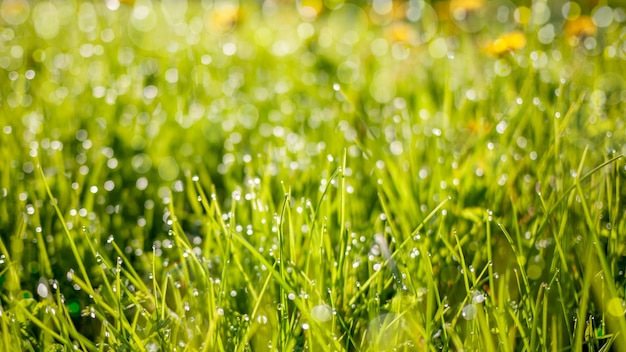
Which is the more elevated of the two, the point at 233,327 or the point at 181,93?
the point at 181,93

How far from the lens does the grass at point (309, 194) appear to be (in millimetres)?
825

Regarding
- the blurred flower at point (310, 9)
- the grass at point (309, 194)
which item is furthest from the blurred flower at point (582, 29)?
the blurred flower at point (310, 9)

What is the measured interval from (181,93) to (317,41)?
0.69 meters

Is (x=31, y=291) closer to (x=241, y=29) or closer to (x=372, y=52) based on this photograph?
(x=372, y=52)

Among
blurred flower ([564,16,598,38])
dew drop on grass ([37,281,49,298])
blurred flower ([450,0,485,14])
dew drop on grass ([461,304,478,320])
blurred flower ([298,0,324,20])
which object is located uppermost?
blurred flower ([298,0,324,20])

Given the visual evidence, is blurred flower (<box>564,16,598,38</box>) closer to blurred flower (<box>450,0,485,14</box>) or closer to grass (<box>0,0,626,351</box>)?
grass (<box>0,0,626,351</box>)

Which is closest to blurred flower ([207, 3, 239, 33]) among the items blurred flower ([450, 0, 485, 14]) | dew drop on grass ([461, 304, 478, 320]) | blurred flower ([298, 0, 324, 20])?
blurred flower ([298, 0, 324, 20])

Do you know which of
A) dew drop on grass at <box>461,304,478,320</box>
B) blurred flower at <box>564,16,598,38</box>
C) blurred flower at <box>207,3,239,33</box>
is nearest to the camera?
dew drop on grass at <box>461,304,478,320</box>

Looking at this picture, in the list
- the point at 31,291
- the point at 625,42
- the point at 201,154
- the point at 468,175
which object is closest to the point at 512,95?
the point at 625,42

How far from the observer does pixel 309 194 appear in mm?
1215

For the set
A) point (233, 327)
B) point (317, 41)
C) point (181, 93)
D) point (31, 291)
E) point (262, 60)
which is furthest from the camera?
point (317, 41)

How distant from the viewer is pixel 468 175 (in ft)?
3.91

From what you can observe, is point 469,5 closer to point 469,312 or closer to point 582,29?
point 582,29

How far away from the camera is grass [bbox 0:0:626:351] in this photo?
2.71 feet
